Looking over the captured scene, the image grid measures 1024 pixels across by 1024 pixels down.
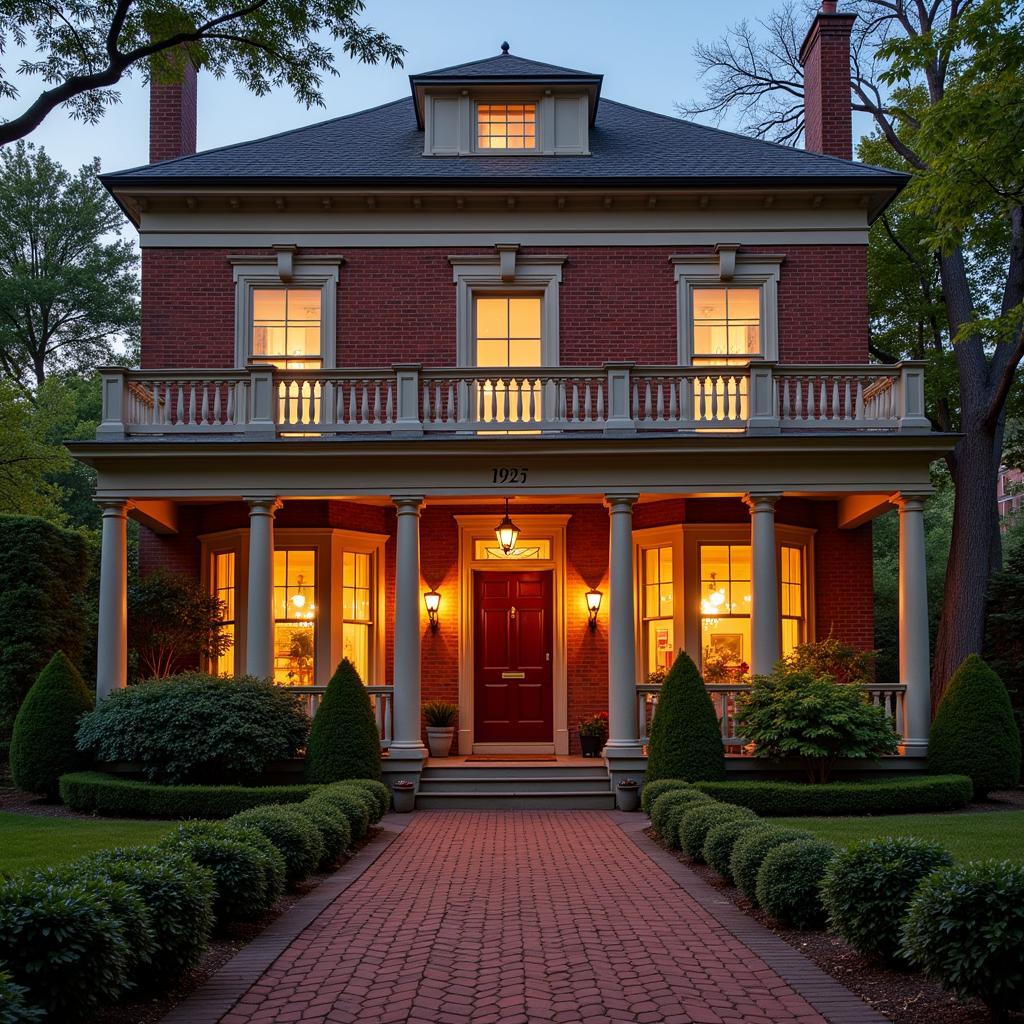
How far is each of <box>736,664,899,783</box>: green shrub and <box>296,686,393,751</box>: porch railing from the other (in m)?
4.84

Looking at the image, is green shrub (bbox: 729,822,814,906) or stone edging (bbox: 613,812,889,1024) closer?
stone edging (bbox: 613,812,889,1024)

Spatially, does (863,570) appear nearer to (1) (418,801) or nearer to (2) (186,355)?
(1) (418,801)

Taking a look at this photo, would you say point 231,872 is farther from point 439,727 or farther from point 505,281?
point 505,281

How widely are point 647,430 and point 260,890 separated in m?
9.99

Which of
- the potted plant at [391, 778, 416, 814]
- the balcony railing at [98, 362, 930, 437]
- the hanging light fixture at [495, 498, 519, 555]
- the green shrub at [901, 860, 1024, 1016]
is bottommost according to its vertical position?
the potted plant at [391, 778, 416, 814]

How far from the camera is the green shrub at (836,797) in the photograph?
1410 cm

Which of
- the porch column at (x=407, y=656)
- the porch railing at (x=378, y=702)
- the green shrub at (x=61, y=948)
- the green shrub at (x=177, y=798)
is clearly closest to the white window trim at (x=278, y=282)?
the porch column at (x=407, y=656)

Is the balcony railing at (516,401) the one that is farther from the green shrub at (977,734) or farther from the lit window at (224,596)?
the green shrub at (977,734)

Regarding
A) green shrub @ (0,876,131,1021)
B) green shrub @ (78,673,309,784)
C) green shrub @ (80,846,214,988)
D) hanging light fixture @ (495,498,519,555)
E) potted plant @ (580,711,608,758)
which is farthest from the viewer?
potted plant @ (580,711,608,758)

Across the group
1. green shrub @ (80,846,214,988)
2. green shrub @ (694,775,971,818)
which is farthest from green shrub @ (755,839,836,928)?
green shrub @ (694,775,971,818)

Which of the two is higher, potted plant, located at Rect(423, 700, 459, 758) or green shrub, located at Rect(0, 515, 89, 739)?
green shrub, located at Rect(0, 515, 89, 739)

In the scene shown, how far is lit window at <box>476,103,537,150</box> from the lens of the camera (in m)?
19.8

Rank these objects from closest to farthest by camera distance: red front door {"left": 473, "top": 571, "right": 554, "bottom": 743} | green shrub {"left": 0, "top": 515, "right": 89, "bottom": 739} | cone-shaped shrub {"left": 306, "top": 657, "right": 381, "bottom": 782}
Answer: cone-shaped shrub {"left": 306, "top": 657, "right": 381, "bottom": 782}, green shrub {"left": 0, "top": 515, "right": 89, "bottom": 739}, red front door {"left": 473, "top": 571, "right": 554, "bottom": 743}

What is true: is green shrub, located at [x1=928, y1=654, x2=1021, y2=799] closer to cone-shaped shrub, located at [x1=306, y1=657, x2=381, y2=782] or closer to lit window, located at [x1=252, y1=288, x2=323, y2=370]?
cone-shaped shrub, located at [x1=306, y1=657, x2=381, y2=782]
